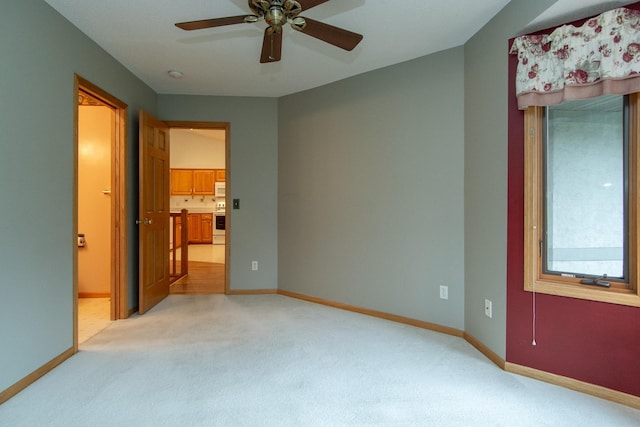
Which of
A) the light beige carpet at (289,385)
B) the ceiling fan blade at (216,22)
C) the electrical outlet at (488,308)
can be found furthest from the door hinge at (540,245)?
the ceiling fan blade at (216,22)

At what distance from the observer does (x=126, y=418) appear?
1694mm

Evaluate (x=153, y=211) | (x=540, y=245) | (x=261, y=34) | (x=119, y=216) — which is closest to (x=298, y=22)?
(x=261, y=34)

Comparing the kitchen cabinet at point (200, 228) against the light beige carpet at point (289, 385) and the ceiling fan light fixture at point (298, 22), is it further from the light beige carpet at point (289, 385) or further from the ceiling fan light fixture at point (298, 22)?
the ceiling fan light fixture at point (298, 22)

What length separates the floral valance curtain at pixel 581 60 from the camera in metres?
1.75

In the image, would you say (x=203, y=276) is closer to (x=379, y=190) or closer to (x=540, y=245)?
(x=379, y=190)

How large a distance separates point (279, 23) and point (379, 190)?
1.86 m

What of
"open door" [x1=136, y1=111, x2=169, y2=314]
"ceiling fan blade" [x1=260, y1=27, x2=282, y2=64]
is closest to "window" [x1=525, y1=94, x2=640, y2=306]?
"ceiling fan blade" [x1=260, y1=27, x2=282, y2=64]

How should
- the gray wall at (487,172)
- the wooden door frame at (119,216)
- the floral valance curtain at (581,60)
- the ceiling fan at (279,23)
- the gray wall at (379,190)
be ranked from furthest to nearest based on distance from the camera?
the wooden door frame at (119,216) → the gray wall at (379,190) → the gray wall at (487,172) → the floral valance curtain at (581,60) → the ceiling fan at (279,23)

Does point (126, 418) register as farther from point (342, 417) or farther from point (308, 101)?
point (308, 101)

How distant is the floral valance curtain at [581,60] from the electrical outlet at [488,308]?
1.32m

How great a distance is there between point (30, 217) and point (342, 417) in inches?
82.8

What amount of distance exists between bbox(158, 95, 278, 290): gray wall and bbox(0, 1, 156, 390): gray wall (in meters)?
1.68

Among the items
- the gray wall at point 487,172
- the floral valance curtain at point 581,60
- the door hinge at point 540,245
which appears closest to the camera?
the floral valance curtain at point 581,60

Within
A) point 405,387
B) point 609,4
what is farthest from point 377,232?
point 609,4
